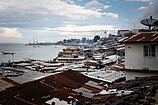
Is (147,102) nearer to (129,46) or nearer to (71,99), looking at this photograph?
(71,99)

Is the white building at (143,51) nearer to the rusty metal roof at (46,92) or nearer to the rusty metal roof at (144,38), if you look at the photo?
the rusty metal roof at (144,38)

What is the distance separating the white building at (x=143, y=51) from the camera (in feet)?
43.0

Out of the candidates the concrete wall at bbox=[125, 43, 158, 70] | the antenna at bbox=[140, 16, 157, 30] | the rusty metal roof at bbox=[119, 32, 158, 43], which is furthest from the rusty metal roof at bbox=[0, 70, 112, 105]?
the antenna at bbox=[140, 16, 157, 30]

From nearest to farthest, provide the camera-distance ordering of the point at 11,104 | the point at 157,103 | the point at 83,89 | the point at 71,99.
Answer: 1. the point at 157,103
2. the point at 11,104
3. the point at 71,99
4. the point at 83,89

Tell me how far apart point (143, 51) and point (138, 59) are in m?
0.64

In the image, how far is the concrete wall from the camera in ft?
43.9

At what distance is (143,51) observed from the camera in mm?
13609

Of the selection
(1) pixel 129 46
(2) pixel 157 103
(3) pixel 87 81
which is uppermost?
(1) pixel 129 46

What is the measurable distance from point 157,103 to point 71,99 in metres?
4.75

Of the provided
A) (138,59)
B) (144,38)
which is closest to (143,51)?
(138,59)

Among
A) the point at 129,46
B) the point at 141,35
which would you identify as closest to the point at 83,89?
the point at 129,46

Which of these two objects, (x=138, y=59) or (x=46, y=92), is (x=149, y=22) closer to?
(x=138, y=59)

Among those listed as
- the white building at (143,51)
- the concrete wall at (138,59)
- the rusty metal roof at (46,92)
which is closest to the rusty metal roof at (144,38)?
the white building at (143,51)

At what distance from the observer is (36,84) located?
11.1m
